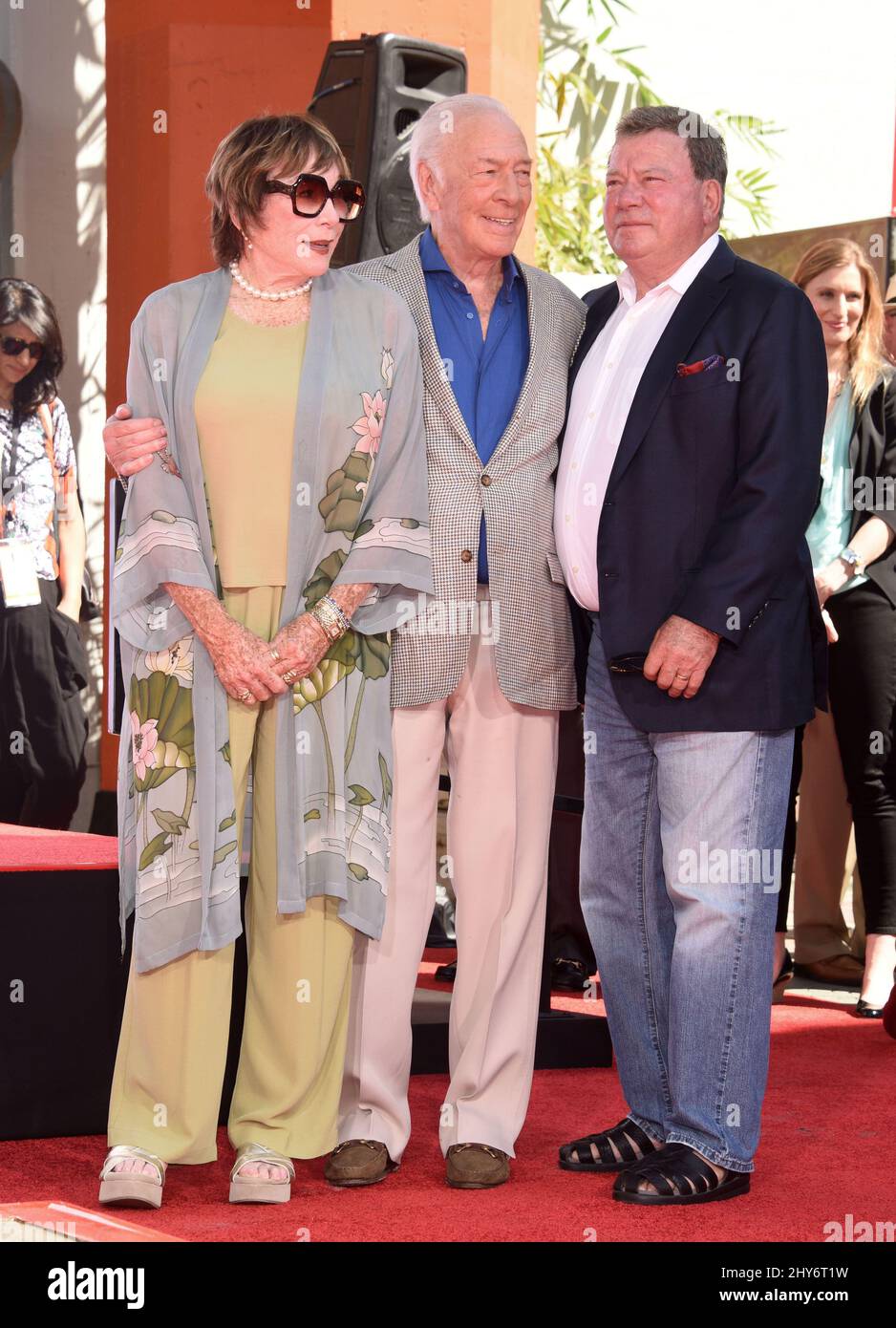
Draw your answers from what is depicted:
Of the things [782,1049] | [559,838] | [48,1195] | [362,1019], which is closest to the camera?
[48,1195]

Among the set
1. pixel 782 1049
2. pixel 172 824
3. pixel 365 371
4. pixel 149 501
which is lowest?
pixel 782 1049

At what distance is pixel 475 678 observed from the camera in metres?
2.58

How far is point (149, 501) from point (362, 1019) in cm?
84

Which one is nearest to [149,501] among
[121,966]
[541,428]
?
[541,428]

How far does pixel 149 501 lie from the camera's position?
7.99 feet

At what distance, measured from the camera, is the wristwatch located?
13.8ft

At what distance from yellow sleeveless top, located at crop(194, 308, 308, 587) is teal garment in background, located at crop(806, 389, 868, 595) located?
6.79 ft

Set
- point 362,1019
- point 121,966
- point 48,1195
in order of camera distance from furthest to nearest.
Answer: point 121,966 → point 362,1019 → point 48,1195

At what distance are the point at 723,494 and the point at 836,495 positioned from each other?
1824 millimetres

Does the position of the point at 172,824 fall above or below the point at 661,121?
below

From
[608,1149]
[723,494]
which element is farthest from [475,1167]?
[723,494]

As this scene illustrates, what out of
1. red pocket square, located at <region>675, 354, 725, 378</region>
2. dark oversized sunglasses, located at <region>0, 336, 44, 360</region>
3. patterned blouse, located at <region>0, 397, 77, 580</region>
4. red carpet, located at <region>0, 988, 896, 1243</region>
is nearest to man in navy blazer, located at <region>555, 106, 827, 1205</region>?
red pocket square, located at <region>675, 354, 725, 378</region>

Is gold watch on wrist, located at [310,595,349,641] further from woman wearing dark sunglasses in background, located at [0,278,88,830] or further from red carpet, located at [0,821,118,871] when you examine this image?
woman wearing dark sunglasses in background, located at [0,278,88,830]

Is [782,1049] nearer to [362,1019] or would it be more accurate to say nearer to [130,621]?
[362,1019]
